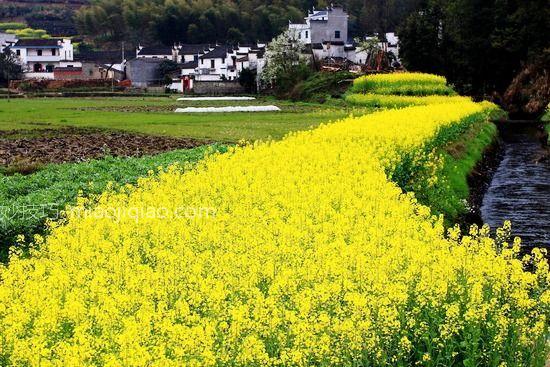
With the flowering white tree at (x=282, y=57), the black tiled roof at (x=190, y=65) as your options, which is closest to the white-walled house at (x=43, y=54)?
the black tiled roof at (x=190, y=65)

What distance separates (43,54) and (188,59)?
68.9 ft

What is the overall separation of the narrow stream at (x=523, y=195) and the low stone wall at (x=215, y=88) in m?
56.8

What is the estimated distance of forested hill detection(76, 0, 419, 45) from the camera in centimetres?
12875

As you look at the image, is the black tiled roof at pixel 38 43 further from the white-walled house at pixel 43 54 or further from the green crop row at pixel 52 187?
the green crop row at pixel 52 187

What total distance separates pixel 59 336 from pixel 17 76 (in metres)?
98.9

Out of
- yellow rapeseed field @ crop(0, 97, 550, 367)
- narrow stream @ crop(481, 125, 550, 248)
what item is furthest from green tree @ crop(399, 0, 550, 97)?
yellow rapeseed field @ crop(0, 97, 550, 367)

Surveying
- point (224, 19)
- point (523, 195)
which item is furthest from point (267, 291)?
point (224, 19)

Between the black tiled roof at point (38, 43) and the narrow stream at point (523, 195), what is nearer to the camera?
the narrow stream at point (523, 195)

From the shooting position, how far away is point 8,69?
96250 millimetres

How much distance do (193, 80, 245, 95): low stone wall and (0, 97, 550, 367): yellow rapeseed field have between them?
76.7 m

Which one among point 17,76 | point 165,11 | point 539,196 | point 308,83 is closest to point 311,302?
point 539,196

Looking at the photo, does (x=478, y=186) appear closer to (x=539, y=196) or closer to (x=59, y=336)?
(x=539, y=196)

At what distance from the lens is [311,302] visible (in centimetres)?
712

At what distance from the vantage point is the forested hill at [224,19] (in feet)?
422
